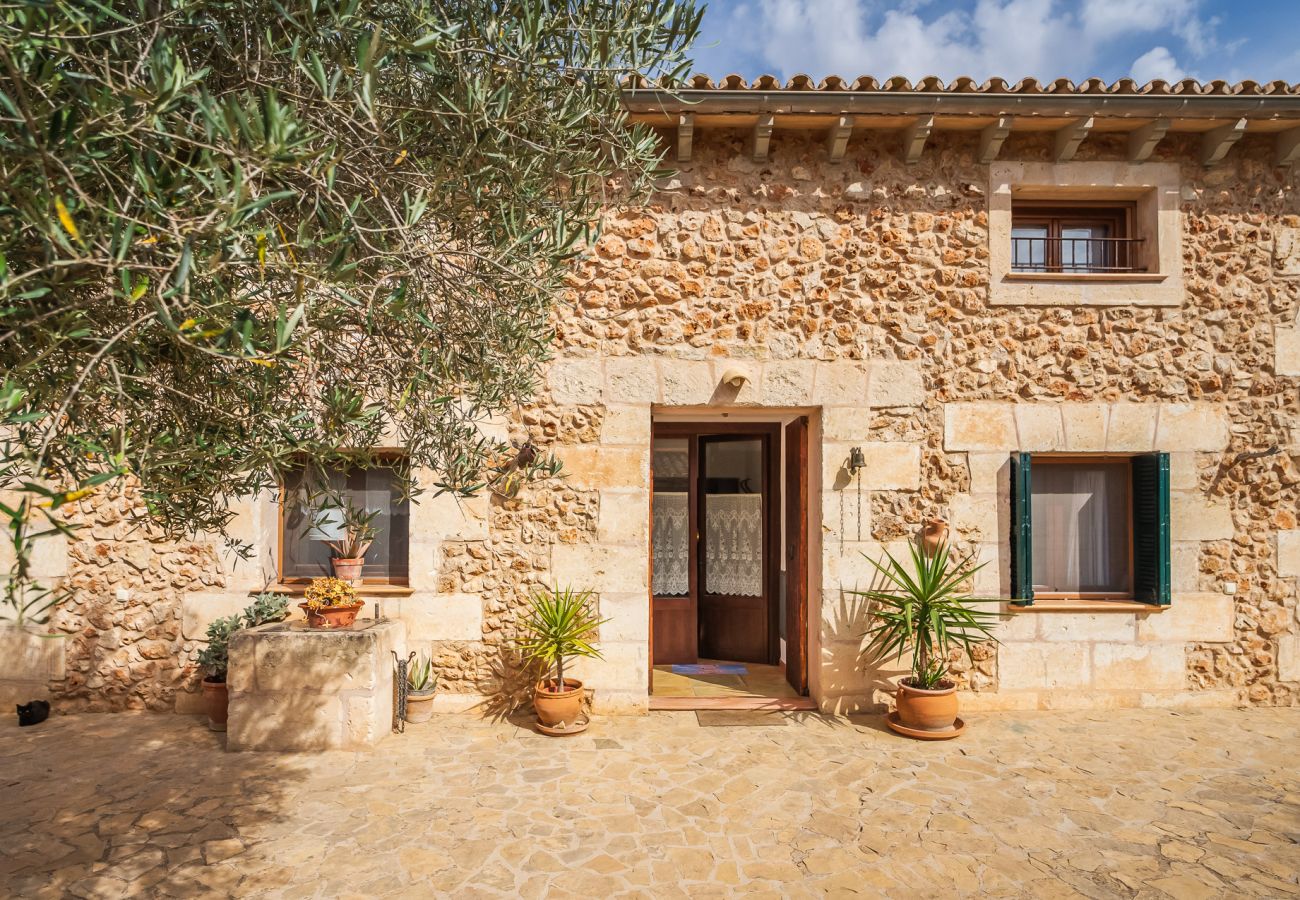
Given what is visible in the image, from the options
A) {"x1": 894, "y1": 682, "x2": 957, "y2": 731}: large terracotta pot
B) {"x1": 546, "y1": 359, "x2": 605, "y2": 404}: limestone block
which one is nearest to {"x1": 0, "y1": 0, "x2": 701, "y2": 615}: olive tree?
{"x1": 546, "y1": 359, "x2": 605, "y2": 404}: limestone block

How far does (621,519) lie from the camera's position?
4949 mm

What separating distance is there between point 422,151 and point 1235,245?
19.2 feet

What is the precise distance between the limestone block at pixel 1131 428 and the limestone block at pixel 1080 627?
4.14 feet

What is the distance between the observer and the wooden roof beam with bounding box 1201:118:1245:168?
15.4 feet

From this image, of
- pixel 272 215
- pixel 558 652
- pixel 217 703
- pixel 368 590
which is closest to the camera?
pixel 272 215

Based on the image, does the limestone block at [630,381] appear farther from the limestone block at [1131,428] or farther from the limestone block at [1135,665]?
the limestone block at [1135,665]

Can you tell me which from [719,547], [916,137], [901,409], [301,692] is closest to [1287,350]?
[901,409]

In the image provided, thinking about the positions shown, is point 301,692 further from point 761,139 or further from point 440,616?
point 761,139

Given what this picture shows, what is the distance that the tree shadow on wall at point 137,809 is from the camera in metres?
2.84

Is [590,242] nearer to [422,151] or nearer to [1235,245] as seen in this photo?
[422,151]

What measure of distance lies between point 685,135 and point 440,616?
3.87m

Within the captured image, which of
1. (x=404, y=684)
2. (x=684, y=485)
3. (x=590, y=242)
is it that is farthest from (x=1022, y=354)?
(x=404, y=684)

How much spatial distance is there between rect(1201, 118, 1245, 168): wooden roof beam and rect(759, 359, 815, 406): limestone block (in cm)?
328

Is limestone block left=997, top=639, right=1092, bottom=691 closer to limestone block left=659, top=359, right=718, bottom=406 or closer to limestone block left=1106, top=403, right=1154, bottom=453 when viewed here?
limestone block left=1106, top=403, right=1154, bottom=453
